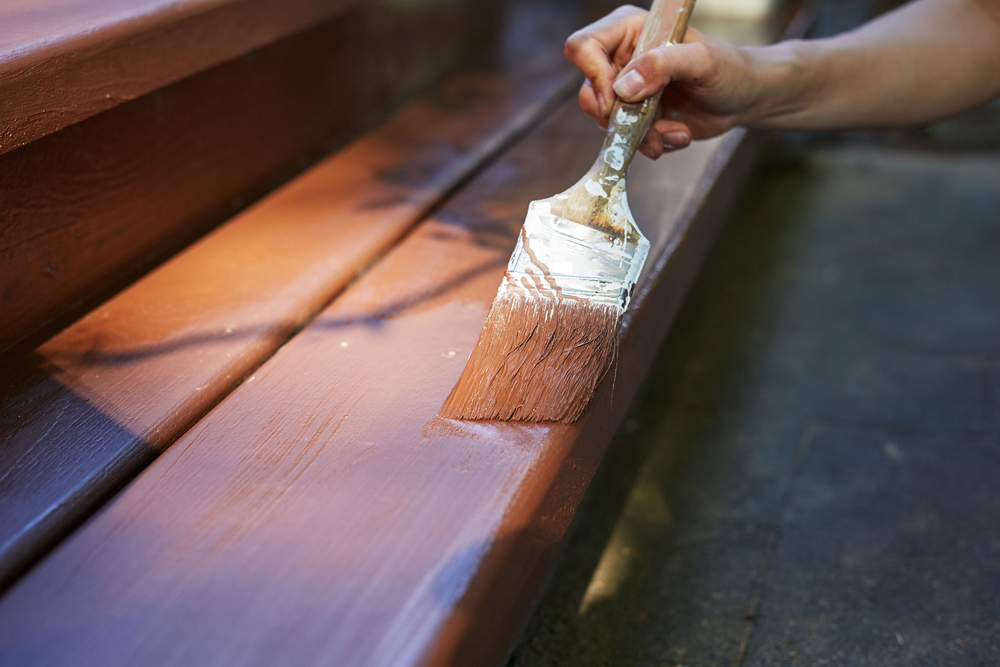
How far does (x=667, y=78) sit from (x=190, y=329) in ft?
2.34

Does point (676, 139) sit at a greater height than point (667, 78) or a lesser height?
lesser

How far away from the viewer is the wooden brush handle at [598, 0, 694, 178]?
99cm

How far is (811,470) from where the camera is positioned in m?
1.51

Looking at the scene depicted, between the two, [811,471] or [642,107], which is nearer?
[642,107]

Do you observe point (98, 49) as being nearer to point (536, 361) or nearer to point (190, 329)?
point (190, 329)

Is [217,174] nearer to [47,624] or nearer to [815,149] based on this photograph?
[47,624]

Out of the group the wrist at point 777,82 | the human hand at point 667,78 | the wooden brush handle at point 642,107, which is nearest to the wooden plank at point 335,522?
the wooden brush handle at point 642,107

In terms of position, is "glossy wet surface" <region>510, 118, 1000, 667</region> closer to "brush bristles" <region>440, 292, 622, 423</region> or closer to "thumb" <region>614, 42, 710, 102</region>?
"brush bristles" <region>440, 292, 622, 423</region>

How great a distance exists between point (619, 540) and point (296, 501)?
87 centimetres

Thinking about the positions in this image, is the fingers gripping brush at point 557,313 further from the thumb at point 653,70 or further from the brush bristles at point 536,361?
the thumb at point 653,70

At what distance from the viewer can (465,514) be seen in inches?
26.1

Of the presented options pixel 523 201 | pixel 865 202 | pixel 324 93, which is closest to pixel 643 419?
pixel 523 201

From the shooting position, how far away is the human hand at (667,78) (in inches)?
39.1

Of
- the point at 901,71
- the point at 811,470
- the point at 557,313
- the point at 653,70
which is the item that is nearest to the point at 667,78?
the point at 653,70
